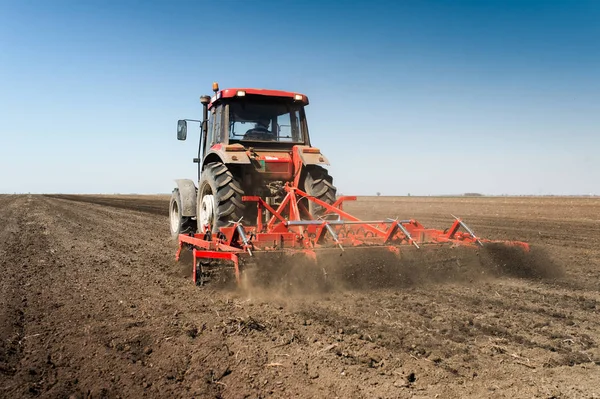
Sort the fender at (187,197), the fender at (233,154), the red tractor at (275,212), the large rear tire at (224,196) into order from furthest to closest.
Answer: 1. the fender at (187,197)
2. the fender at (233,154)
3. the large rear tire at (224,196)
4. the red tractor at (275,212)

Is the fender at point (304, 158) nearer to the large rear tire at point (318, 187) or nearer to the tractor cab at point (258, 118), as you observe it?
the large rear tire at point (318, 187)

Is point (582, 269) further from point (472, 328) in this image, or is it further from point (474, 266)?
point (472, 328)

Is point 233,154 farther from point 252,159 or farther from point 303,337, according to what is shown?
point 303,337

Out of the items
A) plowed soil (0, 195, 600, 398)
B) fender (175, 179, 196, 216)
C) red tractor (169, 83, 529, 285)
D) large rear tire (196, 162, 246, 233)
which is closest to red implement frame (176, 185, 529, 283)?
red tractor (169, 83, 529, 285)

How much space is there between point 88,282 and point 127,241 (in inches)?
165

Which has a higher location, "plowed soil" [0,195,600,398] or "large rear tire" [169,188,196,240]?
"large rear tire" [169,188,196,240]

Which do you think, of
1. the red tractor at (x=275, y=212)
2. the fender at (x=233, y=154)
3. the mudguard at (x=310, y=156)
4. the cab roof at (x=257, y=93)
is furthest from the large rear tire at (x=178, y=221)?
the mudguard at (x=310, y=156)

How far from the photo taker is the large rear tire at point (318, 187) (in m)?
6.61

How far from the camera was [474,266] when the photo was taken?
17.7 feet

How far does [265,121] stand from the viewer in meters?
7.36

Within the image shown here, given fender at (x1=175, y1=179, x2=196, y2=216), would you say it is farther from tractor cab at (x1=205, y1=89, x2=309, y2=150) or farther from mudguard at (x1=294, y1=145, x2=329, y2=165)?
mudguard at (x1=294, y1=145, x2=329, y2=165)

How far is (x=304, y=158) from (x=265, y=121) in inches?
43.3

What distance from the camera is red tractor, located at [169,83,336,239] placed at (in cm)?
634

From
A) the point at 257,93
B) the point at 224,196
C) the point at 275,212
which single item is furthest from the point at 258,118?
the point at 275,212
